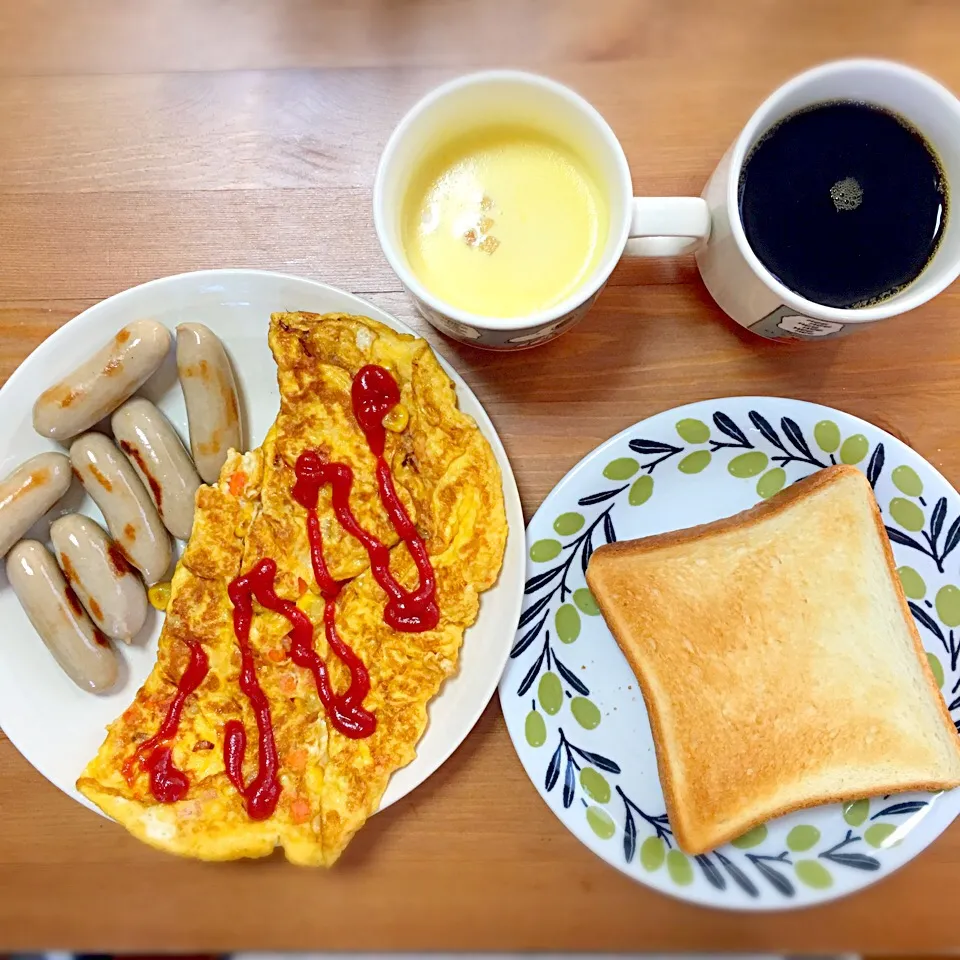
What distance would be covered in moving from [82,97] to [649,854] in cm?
208

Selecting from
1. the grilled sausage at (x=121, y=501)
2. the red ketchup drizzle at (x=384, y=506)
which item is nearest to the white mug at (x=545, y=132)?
the red ketchup drizzle at (x=384, y=506)

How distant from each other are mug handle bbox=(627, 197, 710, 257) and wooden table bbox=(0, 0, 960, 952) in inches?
14.3

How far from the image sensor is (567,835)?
1.80 meters

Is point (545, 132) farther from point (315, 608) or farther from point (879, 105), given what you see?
point (315, 608)

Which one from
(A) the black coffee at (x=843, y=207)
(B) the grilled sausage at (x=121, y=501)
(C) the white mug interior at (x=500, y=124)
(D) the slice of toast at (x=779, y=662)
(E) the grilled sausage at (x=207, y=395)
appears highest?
(C) the white mug interior at (x=500, y=124)

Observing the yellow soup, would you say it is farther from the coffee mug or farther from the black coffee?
the black coffee

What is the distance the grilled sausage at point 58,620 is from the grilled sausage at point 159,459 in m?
0.26

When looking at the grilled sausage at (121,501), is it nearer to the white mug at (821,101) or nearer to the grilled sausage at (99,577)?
the grilled sausage at (99,577)

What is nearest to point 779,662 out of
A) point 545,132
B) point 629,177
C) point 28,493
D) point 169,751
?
point 629,177

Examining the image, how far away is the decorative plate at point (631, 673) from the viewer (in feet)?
5.46

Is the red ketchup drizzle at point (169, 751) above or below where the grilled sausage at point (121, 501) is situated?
below

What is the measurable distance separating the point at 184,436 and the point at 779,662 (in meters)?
1.37

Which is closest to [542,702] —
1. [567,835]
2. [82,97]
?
[567,835]

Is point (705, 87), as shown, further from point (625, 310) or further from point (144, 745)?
point (144, 745)
